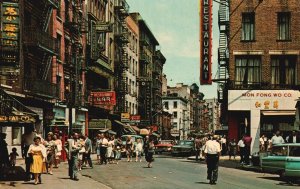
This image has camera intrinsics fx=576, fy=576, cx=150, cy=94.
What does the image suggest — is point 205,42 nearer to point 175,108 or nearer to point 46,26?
point 46,26

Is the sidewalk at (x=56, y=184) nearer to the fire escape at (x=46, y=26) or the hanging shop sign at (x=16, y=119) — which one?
the hanging shop sign at (x=16, y=119)

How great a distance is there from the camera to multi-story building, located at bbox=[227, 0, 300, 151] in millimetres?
42250

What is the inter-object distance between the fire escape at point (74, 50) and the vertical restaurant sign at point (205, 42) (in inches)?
373

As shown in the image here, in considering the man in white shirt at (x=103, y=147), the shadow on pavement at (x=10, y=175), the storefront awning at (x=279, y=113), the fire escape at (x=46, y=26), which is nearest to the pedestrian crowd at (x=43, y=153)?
the man in white shirt at (x=103, y=147)

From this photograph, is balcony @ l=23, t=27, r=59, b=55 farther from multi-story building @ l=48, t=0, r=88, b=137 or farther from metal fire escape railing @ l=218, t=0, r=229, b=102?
metal fire escape railing @ l=218, t=0, r=229, b=102

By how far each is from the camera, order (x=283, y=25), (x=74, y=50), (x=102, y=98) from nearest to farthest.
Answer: (x=283, y=25), (x=74, y=50), (x=102, y=98)

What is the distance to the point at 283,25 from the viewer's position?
142 ft

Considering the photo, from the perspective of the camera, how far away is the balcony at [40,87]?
111ft

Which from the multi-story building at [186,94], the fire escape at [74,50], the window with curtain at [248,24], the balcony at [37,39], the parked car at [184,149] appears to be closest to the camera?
the balcony at [37,39]

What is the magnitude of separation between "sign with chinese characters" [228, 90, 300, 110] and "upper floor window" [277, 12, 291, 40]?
4.29 m

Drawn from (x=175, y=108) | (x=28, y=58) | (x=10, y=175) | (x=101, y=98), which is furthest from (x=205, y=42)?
(x=175, y=108)

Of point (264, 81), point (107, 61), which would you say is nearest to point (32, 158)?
point (264, 81)

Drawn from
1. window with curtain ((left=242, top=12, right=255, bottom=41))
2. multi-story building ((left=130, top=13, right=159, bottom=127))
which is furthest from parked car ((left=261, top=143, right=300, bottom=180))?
multi-story building ((left=130, top=13, right=159, bottom=127))

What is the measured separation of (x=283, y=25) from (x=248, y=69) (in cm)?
423
